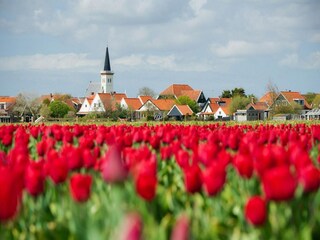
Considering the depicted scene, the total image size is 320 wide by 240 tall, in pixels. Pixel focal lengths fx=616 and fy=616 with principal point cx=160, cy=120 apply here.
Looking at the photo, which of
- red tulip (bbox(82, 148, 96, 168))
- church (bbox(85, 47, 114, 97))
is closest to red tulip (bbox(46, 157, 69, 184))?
red tulip (bbox(82, 148, 96, 168))

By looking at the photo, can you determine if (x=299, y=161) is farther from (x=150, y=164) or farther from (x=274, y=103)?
(x=274, y=103)

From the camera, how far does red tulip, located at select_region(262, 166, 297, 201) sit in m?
3.04

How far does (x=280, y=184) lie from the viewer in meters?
3.07

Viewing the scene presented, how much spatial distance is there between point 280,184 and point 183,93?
13729 cm

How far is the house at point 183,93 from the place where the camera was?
451ft

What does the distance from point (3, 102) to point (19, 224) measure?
467 ft

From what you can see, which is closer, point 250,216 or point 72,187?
point 250,216

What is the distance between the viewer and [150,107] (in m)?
114

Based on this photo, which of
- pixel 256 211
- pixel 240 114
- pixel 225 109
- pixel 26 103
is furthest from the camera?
pixel 225 109

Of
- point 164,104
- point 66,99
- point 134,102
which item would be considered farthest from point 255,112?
point 66,99

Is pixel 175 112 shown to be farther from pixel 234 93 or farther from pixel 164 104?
pixel 234 93

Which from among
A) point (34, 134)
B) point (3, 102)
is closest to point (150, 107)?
point (3, 102)

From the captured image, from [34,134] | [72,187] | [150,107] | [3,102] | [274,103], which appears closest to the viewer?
[72,187]

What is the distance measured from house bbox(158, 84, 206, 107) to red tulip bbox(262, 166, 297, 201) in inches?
5237
